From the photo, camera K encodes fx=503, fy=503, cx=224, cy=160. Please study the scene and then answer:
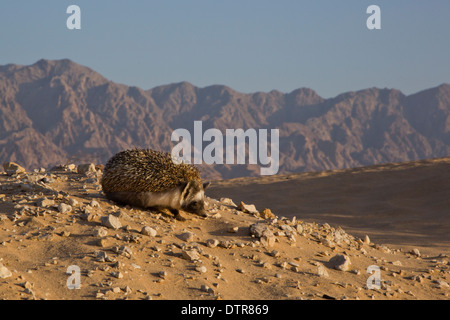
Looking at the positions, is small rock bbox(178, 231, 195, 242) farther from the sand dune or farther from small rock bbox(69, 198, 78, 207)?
the sand dune

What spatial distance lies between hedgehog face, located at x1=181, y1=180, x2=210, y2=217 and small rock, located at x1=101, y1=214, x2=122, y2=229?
4.94 ft

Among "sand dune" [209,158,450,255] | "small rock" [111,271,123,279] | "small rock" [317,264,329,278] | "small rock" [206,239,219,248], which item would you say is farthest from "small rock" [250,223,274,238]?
"sand dune" [209,158,450,255]

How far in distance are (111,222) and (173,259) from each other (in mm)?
1274

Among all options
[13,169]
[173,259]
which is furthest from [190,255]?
[13,169]

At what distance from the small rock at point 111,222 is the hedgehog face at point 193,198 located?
1506 millimetres

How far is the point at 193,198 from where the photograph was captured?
9047mm

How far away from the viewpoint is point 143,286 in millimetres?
6098

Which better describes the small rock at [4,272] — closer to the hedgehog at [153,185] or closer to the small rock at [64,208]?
the small rock at [64,208]

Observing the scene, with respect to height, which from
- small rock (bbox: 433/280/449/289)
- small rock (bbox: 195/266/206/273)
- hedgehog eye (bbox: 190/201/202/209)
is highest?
hedgehog eye (bbox: 190/201/202/209)

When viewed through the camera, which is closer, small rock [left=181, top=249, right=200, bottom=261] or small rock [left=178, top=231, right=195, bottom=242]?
small rock [left=181, top=249, right=200, bottom=261]

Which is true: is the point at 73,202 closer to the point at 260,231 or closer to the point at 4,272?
the point at 4,272

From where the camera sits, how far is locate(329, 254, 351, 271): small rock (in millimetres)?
7809

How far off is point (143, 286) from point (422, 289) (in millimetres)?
4321
